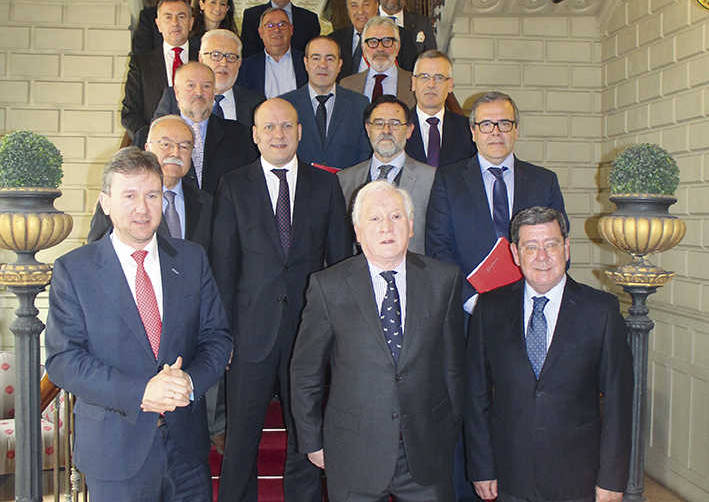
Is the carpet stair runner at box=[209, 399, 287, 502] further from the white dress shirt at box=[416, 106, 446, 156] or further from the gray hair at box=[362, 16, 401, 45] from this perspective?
the gray hair at box=[362, 16, 401, 45]

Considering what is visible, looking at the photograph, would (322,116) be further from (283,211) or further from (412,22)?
(412,22)

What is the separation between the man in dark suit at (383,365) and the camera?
251cm

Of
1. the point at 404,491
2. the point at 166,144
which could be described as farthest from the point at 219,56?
the point at 404,491

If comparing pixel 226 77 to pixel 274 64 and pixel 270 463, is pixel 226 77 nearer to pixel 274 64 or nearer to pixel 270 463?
pixel 274 64

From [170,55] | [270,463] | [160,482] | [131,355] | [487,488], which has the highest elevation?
[170,55]

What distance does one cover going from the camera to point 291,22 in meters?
5.58

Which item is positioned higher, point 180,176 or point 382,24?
point 382,24

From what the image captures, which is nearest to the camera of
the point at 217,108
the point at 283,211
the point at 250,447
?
the point at 250,447

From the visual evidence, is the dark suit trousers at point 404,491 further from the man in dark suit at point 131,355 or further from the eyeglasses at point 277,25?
the eyeglasses at point 277,25

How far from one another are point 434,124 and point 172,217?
1.63m

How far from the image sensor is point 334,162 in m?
4.29

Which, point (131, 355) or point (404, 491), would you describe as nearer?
point (131, 355)

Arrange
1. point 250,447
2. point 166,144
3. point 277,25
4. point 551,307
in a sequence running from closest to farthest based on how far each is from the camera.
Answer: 1. point 551,307
2. point 250,447
3. point 166,144
4. point 277,25

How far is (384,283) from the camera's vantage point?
262 centimetres
